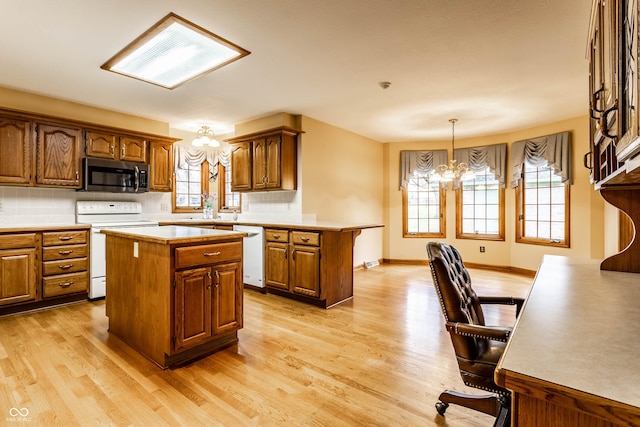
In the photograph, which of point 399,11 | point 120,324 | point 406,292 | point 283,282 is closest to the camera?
point 399,11

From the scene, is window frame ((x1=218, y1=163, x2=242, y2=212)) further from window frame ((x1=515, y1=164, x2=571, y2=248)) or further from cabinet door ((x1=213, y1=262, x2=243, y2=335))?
window frame ((x1=515, y1=164, x2=571, y2=248))

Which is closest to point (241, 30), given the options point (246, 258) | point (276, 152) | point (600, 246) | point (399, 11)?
point (399, 11)

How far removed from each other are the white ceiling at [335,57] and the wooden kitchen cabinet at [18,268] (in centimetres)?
176

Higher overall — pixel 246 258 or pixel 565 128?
pixel 565 128

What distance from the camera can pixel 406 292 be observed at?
4516mm

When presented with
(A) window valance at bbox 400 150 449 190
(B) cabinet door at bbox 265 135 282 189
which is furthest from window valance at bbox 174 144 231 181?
(A) window valance at bbox 400 150 449 190

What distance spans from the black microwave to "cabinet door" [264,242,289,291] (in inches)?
84.8

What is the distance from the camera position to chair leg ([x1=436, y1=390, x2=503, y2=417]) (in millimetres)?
1748

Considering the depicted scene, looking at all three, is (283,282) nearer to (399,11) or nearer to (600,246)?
(399,11)

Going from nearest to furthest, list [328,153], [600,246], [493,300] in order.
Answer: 1. [493,300]
2. [600,246]
3. [328,153]

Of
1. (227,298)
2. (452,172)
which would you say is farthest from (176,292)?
(452,172)

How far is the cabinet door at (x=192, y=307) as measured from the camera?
2373mm

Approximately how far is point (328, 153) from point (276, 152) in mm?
999

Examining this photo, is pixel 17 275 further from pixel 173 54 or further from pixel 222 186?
pixel 222 186
